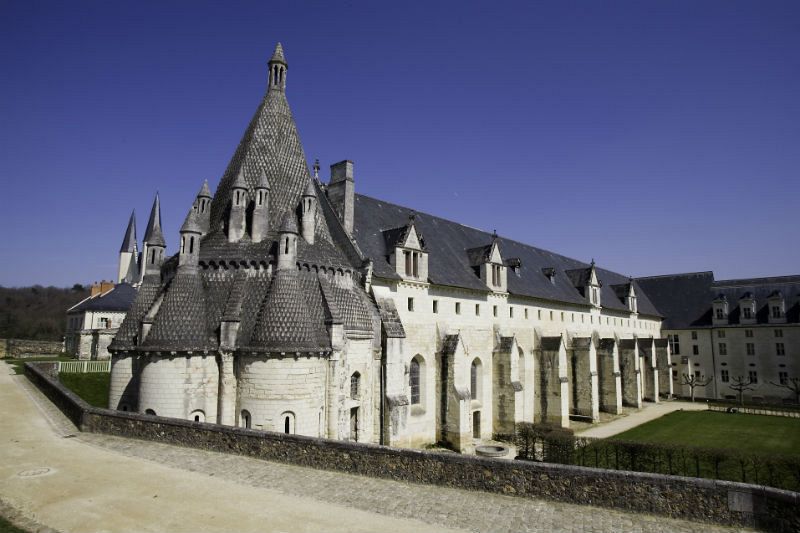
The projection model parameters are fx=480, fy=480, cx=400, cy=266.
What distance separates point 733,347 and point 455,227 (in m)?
40.1

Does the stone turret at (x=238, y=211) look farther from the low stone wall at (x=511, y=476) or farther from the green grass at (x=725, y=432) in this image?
the green grass at (x=725, y=432)

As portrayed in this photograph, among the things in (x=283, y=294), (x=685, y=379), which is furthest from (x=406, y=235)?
(x=685, y=379)

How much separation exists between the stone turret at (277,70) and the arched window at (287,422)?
18.2 meters

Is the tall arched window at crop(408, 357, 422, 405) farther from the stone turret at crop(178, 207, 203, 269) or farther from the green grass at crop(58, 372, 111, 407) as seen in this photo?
the green grass at crop(58, 372, 111, 407)

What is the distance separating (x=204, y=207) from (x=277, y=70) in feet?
29.8

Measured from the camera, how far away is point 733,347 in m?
56.7

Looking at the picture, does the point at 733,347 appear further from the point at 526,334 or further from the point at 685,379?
the point at 526,334

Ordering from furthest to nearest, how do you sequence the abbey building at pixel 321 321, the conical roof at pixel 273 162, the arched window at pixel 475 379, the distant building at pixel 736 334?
the distant building at pixel 736 334, the arched window at pixel 475 379, the conical roof at pixel 273 162, the abbey building at pixel 321 321

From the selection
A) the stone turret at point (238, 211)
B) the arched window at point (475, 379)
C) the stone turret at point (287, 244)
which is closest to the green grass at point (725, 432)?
the arched window at point (475, 379)

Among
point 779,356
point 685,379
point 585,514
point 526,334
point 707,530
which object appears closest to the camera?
point 707,530

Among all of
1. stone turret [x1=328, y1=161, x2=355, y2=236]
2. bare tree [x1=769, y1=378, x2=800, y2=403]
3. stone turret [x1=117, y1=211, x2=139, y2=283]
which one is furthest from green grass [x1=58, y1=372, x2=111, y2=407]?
bare tree [x1=769, y1=378, x2=800, y2=403]

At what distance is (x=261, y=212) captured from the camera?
76.1 feet

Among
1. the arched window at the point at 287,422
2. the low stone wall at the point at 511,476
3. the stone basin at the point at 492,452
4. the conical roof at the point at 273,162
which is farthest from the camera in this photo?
the stone basin at the point at 492,452

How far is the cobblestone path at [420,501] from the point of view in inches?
410
